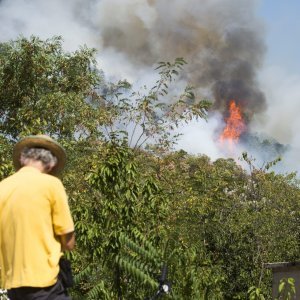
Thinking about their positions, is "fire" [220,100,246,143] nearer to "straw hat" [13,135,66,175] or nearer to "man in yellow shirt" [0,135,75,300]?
"straw hat" [13,135,66,175]

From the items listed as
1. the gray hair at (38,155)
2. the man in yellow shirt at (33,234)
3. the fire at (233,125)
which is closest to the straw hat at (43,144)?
the gray hair at (38,155)

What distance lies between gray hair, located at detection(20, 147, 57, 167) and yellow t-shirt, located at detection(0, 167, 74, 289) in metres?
0.14

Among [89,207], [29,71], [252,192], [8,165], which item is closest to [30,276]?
[89,207]

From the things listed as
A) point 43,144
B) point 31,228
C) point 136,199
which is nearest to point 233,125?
point 136,199

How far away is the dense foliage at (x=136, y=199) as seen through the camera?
18.9ft

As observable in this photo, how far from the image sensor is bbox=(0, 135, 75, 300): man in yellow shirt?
3.14m

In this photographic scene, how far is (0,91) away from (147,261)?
17.3 metres

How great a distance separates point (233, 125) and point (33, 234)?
73579 mm

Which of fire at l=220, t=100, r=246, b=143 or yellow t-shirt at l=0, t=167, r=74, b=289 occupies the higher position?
fire at l=220, t=100, r=246, b=143

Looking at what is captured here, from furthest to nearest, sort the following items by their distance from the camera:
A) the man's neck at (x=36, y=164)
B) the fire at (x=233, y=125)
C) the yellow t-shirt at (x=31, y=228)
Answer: the fire at (x=233, y=125)
the man's neck at (x=36, y=164)
the yellow t-shirt at (x=31, y=228)

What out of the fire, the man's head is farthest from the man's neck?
the fire

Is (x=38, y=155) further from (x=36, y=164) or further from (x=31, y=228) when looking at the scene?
(x=31, y=228)

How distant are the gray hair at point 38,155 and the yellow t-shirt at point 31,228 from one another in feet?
0.46

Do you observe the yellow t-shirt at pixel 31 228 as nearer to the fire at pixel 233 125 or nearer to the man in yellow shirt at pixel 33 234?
the man in yellow shirt at pixel 33 234
